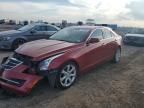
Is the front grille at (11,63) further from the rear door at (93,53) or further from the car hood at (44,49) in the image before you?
the rear door at (93,53)

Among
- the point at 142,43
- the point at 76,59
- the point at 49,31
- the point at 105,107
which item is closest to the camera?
the point at 105,107

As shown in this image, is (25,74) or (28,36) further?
(28,36)

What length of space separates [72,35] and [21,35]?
18.9ft

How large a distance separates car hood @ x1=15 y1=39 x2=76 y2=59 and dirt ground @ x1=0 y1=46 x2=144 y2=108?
0.84 m

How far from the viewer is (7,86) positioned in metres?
6.15

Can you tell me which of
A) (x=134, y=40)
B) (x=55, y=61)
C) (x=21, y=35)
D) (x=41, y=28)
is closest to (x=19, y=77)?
(x=55, y=61)

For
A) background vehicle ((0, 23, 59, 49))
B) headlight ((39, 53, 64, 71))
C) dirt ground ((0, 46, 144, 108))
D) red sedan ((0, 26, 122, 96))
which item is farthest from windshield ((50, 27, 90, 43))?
background vehicle ((0, 23, 59, 49))

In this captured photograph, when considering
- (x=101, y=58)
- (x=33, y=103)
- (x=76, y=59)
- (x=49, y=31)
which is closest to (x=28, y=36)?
(x=49, y=31)

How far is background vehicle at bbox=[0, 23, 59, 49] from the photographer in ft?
42.6

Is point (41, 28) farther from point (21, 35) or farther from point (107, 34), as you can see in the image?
point (107, 34)

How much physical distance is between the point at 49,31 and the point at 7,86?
9008mm

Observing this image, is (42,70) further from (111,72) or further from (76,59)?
(111,72)

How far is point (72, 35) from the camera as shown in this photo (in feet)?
27.2

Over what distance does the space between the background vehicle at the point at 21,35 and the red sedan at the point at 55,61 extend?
4.75m
